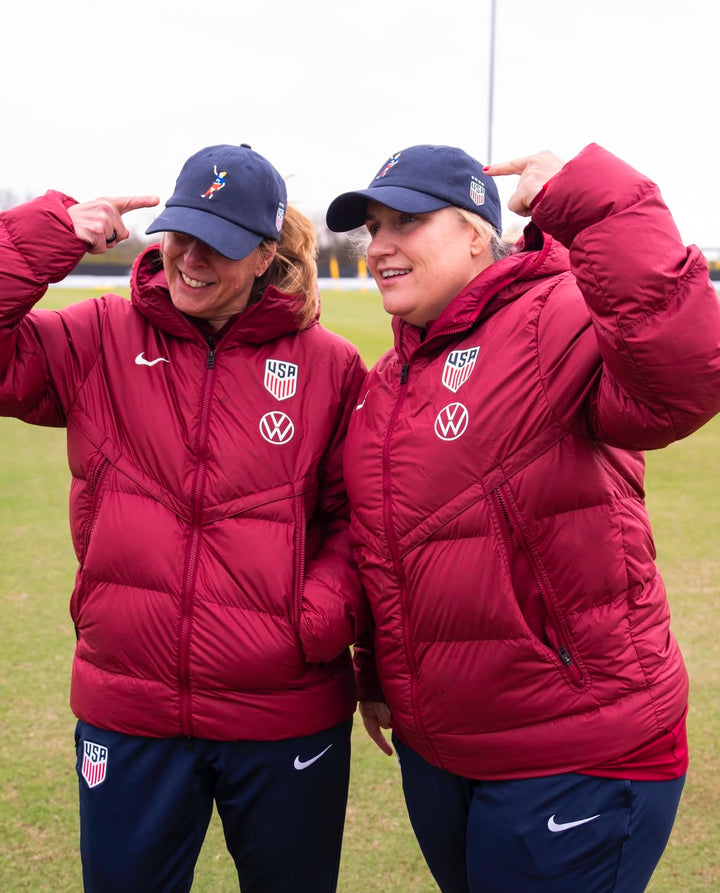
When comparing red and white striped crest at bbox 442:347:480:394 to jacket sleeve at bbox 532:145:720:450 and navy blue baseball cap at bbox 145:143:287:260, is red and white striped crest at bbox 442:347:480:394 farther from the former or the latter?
navy blue baseball cap at bbox 145:143:287:260

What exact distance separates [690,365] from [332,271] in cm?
2681

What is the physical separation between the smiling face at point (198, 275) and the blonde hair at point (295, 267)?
118 mm

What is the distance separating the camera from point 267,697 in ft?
7.00

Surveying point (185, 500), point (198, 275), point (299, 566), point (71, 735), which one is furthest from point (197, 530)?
point (71, 735)

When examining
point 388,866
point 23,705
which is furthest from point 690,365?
point 23,705

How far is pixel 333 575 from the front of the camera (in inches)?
85.5

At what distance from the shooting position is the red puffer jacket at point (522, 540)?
1.86 metres

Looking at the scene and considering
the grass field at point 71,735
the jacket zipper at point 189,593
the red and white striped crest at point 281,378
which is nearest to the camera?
the jacket zipper at point 189,593

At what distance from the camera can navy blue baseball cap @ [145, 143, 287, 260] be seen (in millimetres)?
2115

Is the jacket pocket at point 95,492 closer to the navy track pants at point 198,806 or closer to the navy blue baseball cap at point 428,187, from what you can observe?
the navy track pants at point 198,806

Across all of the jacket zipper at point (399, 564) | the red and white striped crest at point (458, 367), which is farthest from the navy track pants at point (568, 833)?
the red and white striped crest at point (458, 367)

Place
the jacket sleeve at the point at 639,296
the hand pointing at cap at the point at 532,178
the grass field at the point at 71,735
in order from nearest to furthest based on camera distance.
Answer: the jacket sleeve at the point at 639,296 < the hand pointing at cap at the point at 532,178 < the grass field at the point at 71,735

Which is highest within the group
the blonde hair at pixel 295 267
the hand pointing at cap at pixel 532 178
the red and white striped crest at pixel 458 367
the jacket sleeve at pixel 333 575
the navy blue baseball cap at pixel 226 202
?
the hand pointing at cap at pixel 532 178

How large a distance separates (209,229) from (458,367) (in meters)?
0.60
